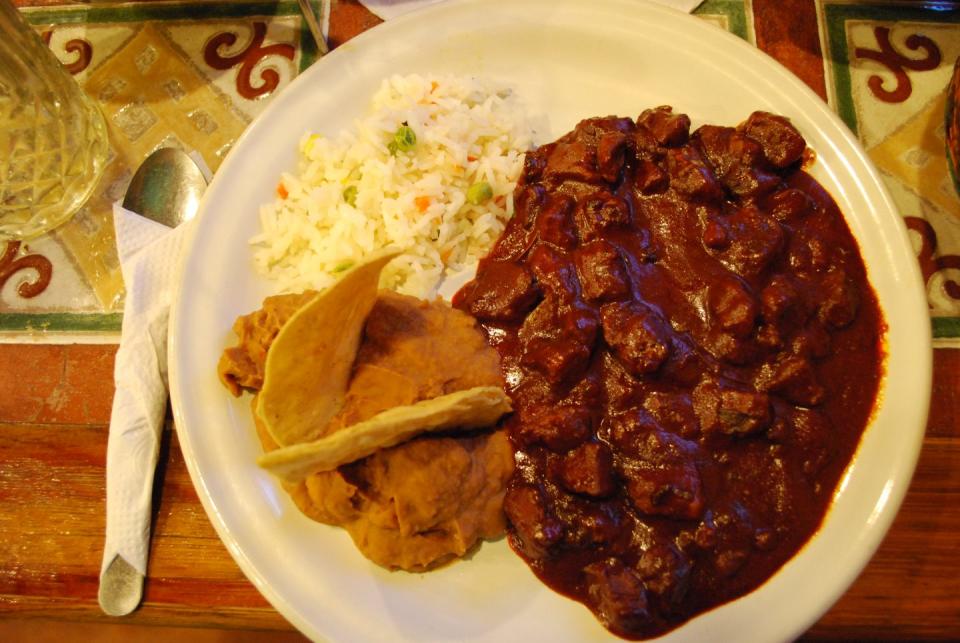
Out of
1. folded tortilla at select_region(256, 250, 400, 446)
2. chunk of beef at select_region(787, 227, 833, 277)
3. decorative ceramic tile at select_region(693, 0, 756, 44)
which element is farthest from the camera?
decorative ceramic tile at select_region(693, 0, 756, 44)

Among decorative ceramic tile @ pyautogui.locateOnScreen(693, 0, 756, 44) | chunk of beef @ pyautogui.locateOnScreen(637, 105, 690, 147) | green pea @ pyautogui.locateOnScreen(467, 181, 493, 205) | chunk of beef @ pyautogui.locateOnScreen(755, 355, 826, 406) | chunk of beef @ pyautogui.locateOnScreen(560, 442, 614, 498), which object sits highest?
decorative ceramic tile @ pyautogui.locateOnScreen(693, 0, 756, 44)

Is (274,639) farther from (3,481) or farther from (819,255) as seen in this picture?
(819,255)

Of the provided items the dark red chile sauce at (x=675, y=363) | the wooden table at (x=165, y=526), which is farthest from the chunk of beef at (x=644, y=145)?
the wooden table at (x=165, y=526)

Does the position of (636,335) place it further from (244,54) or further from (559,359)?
(244,54)

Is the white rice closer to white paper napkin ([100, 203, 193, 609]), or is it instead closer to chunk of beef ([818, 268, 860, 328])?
white paper napkin ([100, 203, 193, 609])

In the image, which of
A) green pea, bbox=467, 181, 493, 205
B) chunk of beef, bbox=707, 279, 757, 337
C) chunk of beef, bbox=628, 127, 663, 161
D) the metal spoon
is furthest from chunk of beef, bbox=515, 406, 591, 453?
the metal spoon

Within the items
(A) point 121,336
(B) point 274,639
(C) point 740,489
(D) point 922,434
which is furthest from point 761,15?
(B) point 274,639
